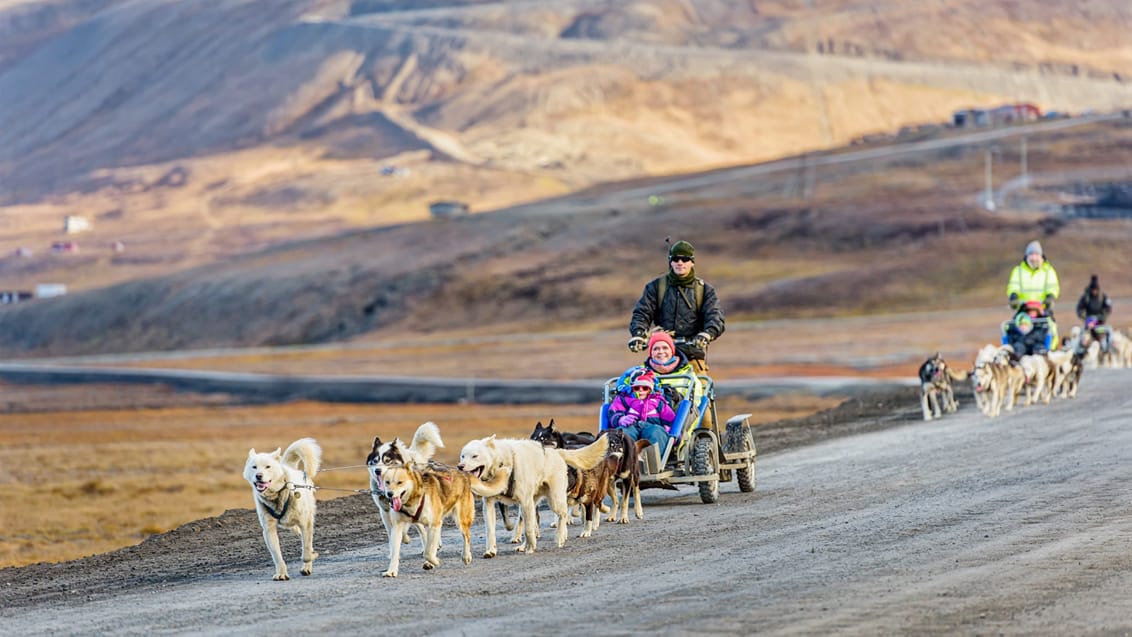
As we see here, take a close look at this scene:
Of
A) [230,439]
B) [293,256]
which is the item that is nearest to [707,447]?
[230,439]

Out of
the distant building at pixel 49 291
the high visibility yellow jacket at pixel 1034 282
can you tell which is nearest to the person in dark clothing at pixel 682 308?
the high visibility yellow jacket at pixel 1034 282

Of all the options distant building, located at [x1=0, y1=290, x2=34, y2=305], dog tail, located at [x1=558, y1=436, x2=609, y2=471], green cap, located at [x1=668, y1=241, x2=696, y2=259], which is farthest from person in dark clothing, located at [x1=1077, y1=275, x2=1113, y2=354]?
distant building, located at [x1=0, y1=290, x2=34, y2=305]

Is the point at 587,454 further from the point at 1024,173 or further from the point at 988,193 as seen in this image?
the point at 1024,173

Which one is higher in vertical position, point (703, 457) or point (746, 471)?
point (703, 457)

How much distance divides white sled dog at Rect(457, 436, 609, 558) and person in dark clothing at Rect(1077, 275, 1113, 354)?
A: 23.2 meters

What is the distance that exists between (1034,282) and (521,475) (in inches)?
626

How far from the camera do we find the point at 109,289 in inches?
4754

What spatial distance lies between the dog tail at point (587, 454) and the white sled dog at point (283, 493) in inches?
86.8

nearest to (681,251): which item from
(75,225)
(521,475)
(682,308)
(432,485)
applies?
(682,308)

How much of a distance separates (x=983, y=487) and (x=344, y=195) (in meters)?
160

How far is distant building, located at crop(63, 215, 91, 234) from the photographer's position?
17512 cm

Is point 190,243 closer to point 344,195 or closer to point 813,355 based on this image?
point 344,195

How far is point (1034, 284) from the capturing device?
27281 mm

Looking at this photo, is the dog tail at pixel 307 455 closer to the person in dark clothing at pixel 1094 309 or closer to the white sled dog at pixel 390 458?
the white sled dog at pixel 390 458
